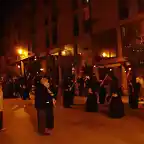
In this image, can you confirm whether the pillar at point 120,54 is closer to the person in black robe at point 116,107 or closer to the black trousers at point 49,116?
the person in black robe at point 116,107

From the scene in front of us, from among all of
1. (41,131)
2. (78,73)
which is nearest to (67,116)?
(41,131)

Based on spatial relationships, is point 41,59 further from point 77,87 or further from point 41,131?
point 41,131

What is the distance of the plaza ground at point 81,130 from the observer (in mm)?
8586

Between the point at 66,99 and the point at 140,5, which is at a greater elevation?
the point at 140,5

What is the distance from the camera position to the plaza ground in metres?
8.59

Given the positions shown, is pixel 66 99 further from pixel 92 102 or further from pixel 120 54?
pixel 120 54

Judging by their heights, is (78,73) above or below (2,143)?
above

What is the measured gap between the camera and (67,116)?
515 inches

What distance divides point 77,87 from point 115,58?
3.90 m

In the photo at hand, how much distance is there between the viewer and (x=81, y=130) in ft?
32.6

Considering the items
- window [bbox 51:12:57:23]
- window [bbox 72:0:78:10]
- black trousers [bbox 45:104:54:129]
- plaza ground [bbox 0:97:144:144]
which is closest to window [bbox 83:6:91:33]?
window [bbox 72:0:78:10]

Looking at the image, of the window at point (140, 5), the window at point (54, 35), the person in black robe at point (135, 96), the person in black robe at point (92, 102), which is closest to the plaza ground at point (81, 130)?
the person in black robe at point (92, 102)

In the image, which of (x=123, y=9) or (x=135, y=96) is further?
(x=123, y=9)

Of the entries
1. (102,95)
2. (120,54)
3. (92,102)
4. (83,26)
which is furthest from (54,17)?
(92,102)
